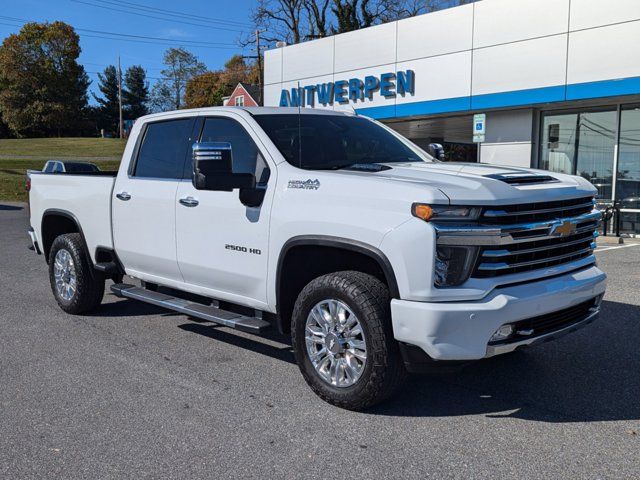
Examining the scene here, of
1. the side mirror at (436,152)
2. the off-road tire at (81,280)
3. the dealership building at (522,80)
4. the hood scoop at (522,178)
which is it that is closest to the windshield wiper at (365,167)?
the hood scoop at (522,178)

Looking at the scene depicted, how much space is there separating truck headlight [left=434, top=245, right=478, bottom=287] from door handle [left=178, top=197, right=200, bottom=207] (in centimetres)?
225

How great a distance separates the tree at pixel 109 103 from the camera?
96625 mm

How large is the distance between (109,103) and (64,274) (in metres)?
99.9

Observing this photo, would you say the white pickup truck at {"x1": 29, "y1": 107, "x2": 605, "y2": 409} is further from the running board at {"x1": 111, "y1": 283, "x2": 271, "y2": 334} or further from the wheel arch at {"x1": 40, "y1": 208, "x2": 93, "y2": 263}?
the wheel arch at {"x1": 40, "y1": 208, "x2": 93, "y2": 263}

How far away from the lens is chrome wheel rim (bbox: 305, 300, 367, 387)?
403 cm

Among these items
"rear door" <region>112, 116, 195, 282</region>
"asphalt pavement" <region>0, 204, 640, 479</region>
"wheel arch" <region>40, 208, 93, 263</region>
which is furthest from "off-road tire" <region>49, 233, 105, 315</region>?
"rear door" <region>112, 116, 195, 282</region>

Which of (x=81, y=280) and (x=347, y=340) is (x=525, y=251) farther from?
(x=81, y=280)

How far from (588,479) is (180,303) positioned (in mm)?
3376

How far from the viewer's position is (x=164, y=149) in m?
5.77

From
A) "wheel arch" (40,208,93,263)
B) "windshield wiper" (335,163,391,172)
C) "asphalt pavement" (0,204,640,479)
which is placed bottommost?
"asphalt pavement" (0,204,640,479)

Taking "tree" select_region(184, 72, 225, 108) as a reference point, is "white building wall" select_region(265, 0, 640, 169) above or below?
below

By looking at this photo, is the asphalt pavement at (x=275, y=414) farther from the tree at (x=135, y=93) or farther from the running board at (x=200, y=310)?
the tree at (x=135, y=93)

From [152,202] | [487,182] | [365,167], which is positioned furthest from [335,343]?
[152,202]

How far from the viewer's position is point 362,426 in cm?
390
